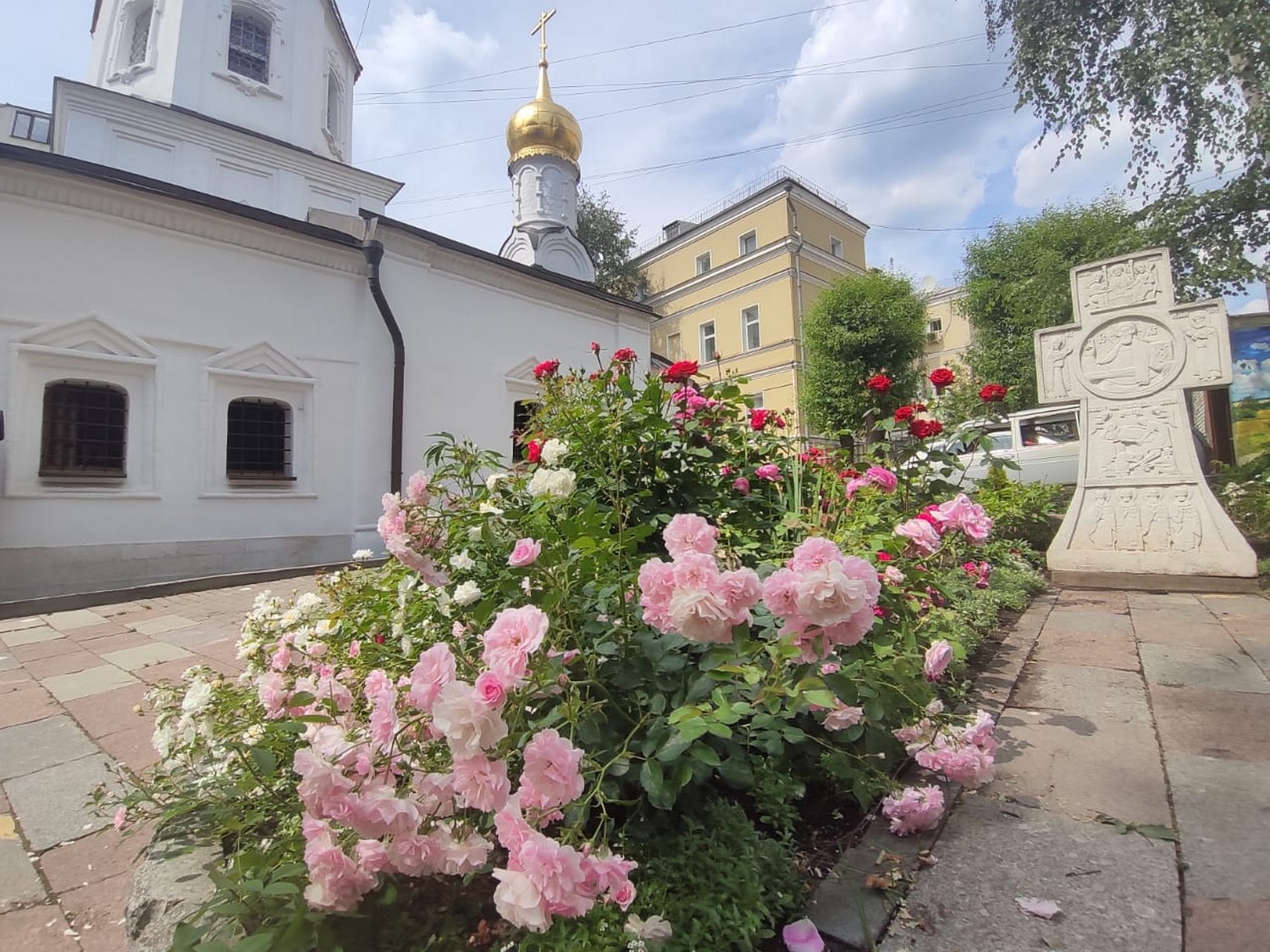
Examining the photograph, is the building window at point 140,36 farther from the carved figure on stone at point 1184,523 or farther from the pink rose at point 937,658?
the carved figure on stone at point 1184,523

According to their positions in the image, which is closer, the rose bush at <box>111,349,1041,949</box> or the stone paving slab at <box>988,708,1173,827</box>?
the rose bush at <box>111,349,1041,949</box>

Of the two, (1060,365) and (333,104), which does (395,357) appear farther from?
(333,104)

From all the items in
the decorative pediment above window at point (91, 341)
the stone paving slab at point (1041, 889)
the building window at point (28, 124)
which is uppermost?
the building window at point (28, 124)

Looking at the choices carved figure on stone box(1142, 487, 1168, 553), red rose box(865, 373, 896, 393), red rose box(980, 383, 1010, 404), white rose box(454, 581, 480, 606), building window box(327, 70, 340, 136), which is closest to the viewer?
white rose box(454, 581, 480, 606)

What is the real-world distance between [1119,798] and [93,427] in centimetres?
883

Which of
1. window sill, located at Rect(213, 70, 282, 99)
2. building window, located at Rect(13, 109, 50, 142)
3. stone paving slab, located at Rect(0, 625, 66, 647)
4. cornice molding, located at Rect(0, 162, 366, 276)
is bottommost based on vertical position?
stone paving slab, located at Rect(0, 625, 66, 647)

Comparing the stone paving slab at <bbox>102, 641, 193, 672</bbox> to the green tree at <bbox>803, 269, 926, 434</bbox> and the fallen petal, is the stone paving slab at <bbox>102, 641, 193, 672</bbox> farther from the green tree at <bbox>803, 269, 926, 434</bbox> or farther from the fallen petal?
the green tree at <bbox>803, 269, 926, 434</bbox>

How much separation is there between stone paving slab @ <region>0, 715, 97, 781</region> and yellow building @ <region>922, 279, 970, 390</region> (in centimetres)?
2594

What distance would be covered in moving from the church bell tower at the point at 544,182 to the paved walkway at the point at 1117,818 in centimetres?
1319

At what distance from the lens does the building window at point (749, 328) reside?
70.9 ft

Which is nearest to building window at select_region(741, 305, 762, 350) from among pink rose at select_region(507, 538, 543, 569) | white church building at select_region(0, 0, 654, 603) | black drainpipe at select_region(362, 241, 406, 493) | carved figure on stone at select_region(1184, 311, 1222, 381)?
white church building at select_region(0, 0, 654, 603)

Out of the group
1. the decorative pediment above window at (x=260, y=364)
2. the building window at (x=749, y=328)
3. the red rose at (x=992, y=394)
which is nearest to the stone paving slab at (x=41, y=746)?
the red rose at (x=992, y=394)

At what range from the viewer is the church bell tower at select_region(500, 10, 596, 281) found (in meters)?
13.7

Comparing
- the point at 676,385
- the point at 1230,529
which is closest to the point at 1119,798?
the point at 676,385
